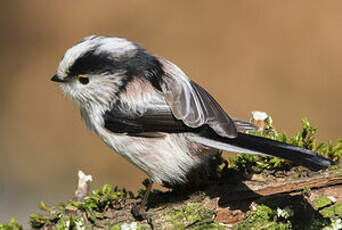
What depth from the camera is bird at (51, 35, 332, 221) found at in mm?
2357

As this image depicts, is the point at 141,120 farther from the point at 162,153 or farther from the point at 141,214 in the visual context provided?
the point at 141,214

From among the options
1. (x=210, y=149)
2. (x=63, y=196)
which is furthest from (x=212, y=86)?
(x=210, y=149)

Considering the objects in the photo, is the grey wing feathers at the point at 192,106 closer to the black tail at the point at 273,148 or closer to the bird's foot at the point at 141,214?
the black tail at the point at 273,148

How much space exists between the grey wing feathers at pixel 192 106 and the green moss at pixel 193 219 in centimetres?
43

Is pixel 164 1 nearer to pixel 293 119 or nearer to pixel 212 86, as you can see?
pixel 212 86

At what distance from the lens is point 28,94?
17.6 feet

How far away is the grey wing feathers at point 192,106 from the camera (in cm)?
230

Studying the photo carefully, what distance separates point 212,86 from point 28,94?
2236 mm

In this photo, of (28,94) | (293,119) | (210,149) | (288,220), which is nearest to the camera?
(288,220)

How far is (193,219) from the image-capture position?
2.33 meters

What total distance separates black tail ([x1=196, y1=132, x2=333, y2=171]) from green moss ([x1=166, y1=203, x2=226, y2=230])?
36 centimetres

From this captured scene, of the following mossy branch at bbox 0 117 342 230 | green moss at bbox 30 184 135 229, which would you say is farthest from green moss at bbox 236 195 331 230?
green moss at bbox 30 184 135 229

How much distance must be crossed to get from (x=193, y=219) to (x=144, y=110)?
63 centimetres

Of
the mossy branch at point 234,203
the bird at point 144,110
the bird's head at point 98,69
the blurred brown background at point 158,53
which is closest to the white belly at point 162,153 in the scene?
the bird at point 144,110
